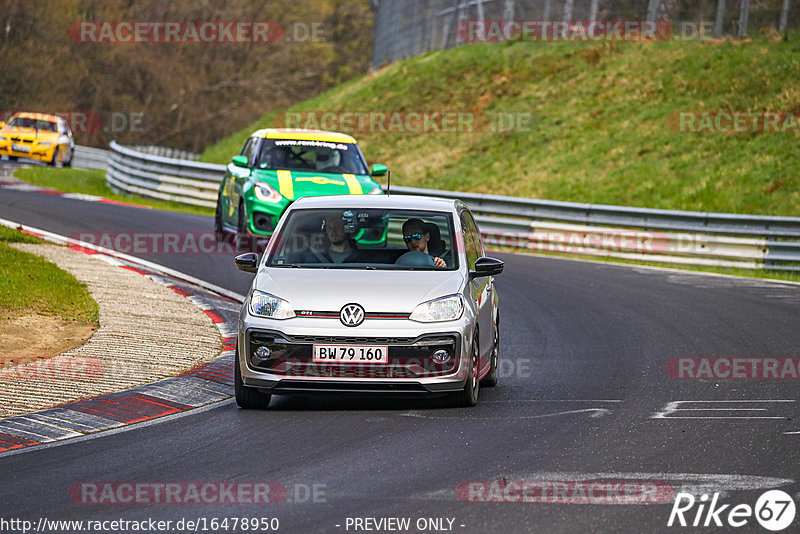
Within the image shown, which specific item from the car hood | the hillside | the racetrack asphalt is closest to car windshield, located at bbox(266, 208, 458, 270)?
the car hood

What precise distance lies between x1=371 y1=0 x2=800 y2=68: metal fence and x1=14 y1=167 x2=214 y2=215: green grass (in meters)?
14.6

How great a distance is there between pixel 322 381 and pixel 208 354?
267 cm

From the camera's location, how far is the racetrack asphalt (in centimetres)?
613

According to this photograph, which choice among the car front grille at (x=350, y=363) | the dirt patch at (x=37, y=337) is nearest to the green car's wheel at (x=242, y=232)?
the dirt patch at (x=37, y=337)

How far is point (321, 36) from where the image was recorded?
78812 millimetres

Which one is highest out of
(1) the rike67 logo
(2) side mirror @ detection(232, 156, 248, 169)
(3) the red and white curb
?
(2) side mirror @ detection(232, 156, 248, 169)

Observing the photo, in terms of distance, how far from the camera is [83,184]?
3133 cm

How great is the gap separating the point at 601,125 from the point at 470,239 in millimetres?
25329

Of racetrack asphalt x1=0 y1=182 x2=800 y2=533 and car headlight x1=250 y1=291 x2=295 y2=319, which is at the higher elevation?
car headlight x1=250 y1=291 x2=295 y2=319

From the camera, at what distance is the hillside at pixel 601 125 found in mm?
28734

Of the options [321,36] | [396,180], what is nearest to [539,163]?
[396,180]

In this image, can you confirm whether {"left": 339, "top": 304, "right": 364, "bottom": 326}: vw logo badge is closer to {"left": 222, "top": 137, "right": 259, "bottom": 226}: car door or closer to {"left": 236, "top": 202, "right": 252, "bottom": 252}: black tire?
{"left": 236, "top": 202, "right": 252, "bottom": 252}: black tire

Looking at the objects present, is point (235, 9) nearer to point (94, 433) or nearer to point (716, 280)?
point (716, 280)

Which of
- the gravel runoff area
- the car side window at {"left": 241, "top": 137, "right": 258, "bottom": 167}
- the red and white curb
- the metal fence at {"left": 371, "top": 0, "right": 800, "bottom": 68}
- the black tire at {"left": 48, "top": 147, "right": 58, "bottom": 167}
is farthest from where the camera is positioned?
the black tire at {"left": 48, "top": 147, "right": 58, "bottom": 167}
